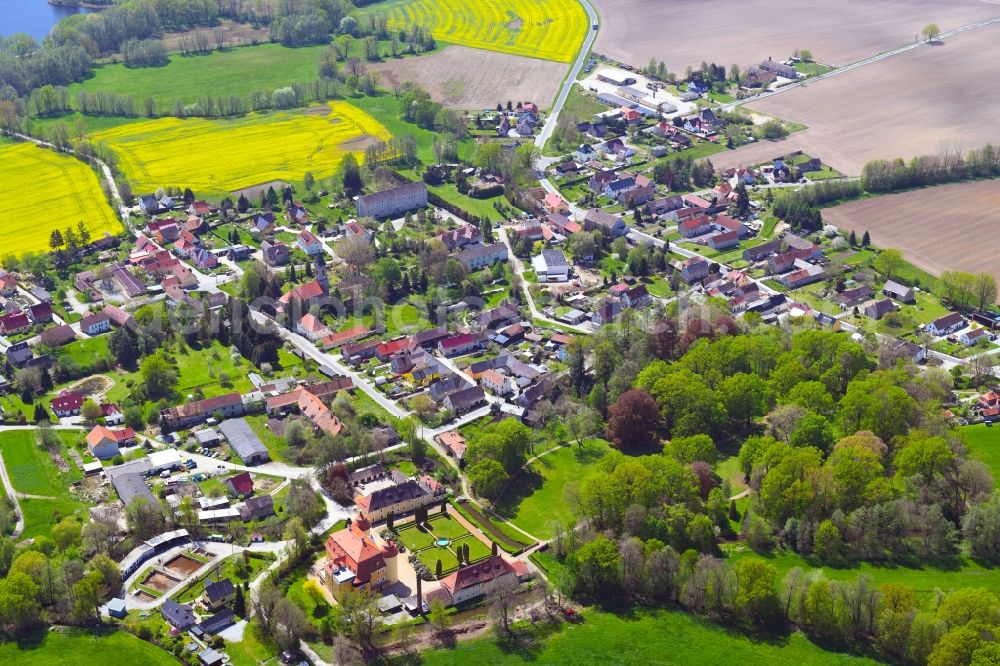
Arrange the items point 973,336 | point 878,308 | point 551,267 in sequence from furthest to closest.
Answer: point 551,267 → point 878,308 → point 973,336

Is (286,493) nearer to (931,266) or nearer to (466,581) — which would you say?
(466,581)

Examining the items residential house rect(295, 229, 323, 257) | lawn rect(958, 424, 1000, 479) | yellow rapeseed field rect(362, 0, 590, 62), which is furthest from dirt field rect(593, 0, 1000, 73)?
lawn rect(958, 424, 1000, 479)

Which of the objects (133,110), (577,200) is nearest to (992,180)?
(577,200)

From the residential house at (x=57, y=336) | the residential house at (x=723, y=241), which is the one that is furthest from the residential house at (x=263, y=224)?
the residential house at (x=723, y=241)

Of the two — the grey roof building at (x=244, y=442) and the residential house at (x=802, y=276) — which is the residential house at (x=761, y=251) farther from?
the grey roof building at (x=244, y=442)

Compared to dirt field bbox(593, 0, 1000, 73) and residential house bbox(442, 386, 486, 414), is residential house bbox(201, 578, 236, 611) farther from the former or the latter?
dirt field bbox(593, 0, 1000, 73)

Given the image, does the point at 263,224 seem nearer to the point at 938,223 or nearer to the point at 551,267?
the point at 551,267

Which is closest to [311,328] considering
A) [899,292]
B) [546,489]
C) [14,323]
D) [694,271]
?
[14,323]
